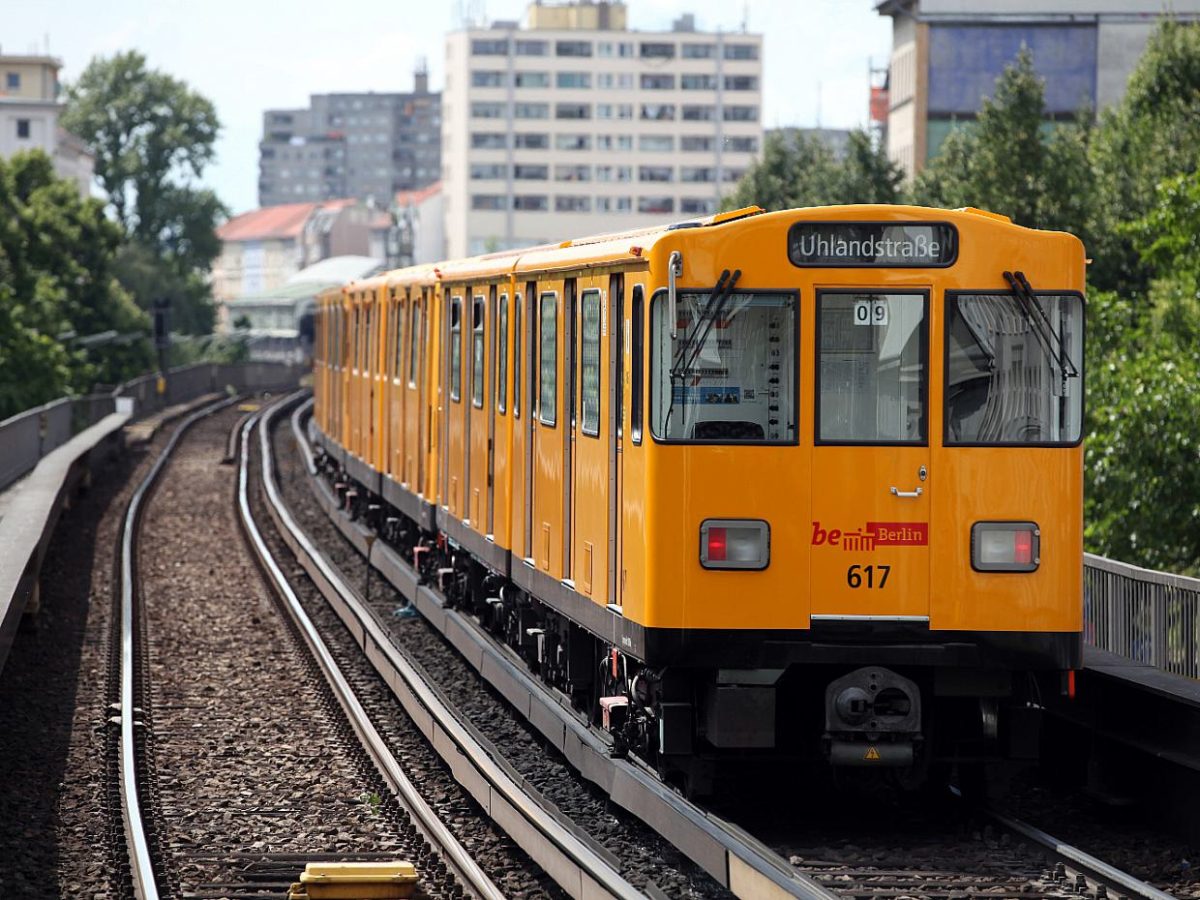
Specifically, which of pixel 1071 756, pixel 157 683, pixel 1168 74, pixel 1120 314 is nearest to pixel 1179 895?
pixel 1071 756

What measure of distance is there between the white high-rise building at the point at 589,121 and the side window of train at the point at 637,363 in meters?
132

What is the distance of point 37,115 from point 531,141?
3998 cm

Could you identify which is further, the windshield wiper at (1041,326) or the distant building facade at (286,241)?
the distant building facade at (286,241)

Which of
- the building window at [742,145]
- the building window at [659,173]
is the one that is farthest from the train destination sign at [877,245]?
the building window at [742,145]

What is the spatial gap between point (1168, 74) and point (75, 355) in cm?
3129

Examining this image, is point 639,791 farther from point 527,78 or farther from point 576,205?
point 527,78

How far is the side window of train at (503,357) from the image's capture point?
14.2m

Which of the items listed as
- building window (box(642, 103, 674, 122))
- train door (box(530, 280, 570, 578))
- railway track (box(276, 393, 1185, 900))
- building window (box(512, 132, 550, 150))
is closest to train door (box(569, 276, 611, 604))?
train door (box(530, 280, 570, 578))

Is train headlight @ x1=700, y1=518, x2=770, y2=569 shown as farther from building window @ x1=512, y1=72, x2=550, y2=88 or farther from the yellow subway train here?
building window @ x1=512, y1=72, x2=550, y2=88

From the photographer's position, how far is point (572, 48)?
144 m

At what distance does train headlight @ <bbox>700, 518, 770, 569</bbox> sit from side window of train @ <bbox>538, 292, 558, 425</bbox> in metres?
2.82

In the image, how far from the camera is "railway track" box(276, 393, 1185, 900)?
28.1 ft

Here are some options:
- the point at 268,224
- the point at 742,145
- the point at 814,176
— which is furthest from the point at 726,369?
the point at 268,224

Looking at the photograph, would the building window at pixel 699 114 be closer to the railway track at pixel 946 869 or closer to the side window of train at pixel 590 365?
the side window of train at pixel 590 365
